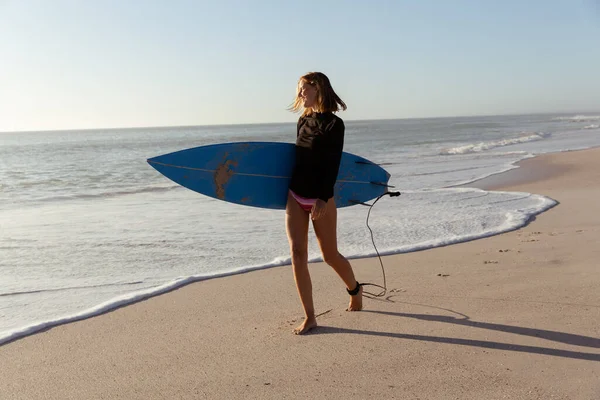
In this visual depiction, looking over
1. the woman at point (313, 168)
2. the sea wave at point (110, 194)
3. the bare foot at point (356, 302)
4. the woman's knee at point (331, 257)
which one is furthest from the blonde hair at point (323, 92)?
the sea wave at point (110, 194)

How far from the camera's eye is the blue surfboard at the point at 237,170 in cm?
393

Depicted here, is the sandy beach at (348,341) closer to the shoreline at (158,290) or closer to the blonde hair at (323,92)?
the shoreline at (158,290)

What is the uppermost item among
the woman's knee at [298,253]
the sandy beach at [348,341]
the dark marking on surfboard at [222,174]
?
the dark marking on surfboard at [222,174]

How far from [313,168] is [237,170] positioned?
95cm

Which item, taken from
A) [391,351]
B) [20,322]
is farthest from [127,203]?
[391,351]

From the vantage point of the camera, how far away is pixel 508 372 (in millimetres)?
2734

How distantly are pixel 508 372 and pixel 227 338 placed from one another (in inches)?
58.2

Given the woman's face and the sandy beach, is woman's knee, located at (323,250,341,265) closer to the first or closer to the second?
the sandy beach

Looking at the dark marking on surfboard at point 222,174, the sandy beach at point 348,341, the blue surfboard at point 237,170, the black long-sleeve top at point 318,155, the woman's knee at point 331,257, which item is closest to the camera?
the sandy beach at point 348,341

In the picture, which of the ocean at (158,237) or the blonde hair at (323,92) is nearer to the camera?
the blonde hair at (323,92)

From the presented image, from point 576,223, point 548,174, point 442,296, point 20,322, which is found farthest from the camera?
point 548,174

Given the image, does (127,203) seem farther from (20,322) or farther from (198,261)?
(20,322)

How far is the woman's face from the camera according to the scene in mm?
3271

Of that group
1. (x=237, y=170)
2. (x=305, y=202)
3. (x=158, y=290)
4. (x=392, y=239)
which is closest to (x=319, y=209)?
(x=305, y=202)
